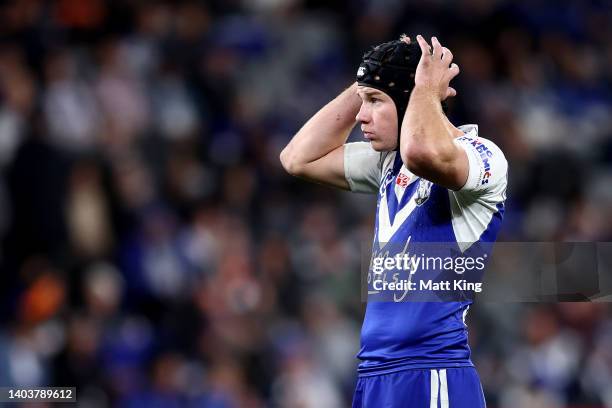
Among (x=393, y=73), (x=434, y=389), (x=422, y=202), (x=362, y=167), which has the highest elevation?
(x=393, y=73)

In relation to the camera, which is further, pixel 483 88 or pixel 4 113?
pixel 483 88

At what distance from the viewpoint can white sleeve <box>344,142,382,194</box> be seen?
15.5 feet

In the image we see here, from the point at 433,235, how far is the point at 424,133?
0.43m

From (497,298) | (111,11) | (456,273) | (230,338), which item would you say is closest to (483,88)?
(497,298)

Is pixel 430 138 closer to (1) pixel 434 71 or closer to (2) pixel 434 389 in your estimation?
(1) pixel 434 71

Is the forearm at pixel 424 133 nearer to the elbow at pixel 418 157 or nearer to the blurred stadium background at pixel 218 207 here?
the elbow at pixel 418 157

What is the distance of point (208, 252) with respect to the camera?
9.35 m

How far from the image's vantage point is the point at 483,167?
4.17 meters

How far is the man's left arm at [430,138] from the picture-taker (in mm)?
4031

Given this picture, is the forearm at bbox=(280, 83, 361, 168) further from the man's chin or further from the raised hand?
the raised hand

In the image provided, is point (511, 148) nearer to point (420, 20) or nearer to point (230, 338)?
point (420, 20)

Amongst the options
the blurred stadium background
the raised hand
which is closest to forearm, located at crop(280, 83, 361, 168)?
the raised hand

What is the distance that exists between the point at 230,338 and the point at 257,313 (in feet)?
1.24

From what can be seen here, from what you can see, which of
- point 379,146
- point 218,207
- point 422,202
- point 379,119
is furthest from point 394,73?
point 218,207
